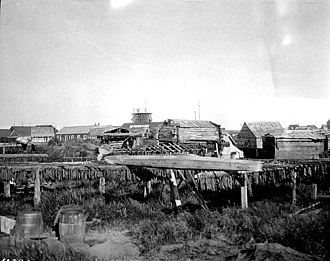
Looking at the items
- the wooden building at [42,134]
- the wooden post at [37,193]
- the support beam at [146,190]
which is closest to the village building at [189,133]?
the support beam at [146,190]

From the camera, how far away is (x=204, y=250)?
29.8 ft

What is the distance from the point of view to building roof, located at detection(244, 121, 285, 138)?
36000 millimetres

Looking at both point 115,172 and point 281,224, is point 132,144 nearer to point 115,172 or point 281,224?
point 115,172

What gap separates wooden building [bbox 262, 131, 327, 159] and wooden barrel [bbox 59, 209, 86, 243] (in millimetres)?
27585

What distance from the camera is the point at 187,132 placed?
114 feet

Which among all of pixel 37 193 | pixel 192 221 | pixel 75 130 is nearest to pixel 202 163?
pixel 192 221

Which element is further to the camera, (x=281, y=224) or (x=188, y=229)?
(x=188, y=229)

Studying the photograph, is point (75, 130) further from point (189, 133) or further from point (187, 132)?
point (189, 133)

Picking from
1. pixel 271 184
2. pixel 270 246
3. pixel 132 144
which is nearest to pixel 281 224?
pixel 270 246

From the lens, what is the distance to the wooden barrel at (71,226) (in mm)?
8445

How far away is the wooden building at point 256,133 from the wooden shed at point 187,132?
4.35 metres

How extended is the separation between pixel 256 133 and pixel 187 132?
806 cm

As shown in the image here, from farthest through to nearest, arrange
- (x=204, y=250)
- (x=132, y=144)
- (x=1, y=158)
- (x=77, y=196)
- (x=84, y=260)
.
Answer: (x=132, y=144) → (x=1, y=158) → (x=77, y=196) → (x=204, y=250) → (x=84, y=260)

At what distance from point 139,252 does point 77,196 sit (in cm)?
953
